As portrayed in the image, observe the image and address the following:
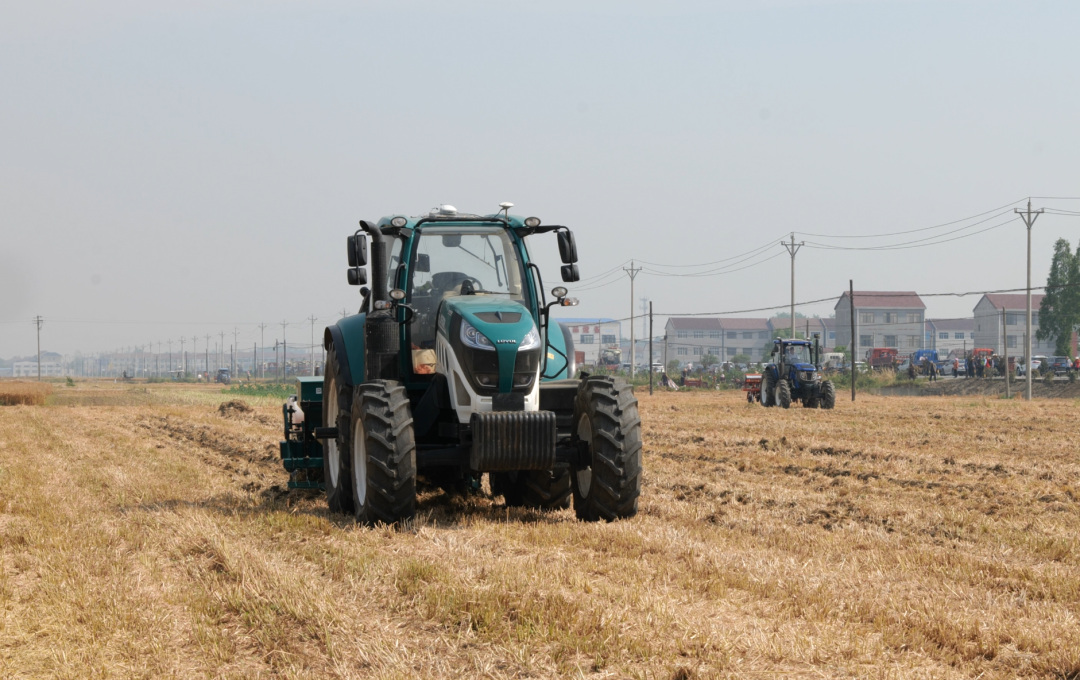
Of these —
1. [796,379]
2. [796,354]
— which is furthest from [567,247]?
[796,354]

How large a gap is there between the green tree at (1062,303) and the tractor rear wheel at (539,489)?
65.5 m

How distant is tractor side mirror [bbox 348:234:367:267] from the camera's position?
851 centimetres

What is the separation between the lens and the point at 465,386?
7.92m

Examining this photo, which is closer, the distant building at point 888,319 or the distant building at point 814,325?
the distant building at point 888,319

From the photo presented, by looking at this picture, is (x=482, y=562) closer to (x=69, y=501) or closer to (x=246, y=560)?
(x=246, y=560)

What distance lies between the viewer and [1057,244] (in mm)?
68500

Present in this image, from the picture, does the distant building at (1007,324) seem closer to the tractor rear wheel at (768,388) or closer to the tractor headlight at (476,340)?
the tractor rear wheel at (768,388)

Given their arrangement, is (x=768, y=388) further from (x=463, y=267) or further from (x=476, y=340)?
(x=476, y=340)

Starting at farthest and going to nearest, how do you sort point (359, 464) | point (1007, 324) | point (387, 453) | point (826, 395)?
1. point (1007, 324)
2. point (826, 395)
3. point (359, 464)
4. point (387, 453)

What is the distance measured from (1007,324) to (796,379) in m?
85.6

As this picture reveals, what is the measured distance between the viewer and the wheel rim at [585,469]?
8.02 meters

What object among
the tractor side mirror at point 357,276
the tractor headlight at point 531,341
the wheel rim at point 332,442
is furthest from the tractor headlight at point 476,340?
the wheel rim at point 332,442

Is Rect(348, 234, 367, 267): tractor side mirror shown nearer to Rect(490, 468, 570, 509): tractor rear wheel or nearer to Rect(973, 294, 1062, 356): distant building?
Rect(490, 468, 570, 509): tractor rear wheel

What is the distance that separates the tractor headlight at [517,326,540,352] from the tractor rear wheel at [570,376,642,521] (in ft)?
1.79
